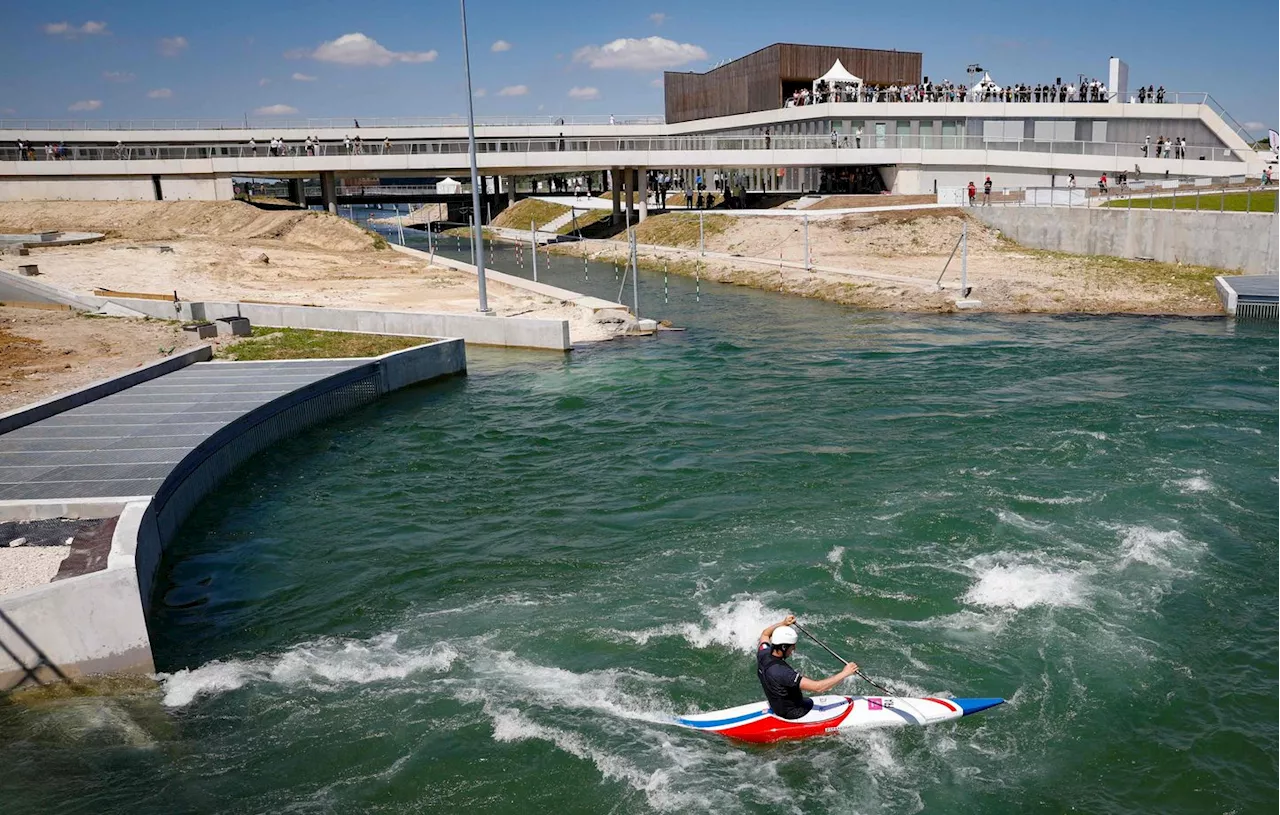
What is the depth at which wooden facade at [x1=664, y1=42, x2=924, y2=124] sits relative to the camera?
74.8m

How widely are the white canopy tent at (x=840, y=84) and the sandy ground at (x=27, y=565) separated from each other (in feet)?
191

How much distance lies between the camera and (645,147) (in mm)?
65438

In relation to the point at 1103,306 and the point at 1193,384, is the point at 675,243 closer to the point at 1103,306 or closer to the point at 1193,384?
the point at 1103,306

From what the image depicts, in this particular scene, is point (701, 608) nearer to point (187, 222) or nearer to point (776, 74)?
point (187, 222)

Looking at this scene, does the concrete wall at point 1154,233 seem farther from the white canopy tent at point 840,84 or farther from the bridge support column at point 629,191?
the bridge support column at point 629,191

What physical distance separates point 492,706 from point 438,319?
2132 centimetres

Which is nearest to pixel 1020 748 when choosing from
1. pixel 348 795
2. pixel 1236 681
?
pixel 1236 681

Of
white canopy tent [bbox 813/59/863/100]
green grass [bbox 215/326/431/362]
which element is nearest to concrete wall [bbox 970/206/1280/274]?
white canopy tent [bbox 813/59/863/100]

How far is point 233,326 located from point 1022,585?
939 inches

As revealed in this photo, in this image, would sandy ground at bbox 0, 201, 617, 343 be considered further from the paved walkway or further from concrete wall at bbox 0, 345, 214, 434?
the paved walkway

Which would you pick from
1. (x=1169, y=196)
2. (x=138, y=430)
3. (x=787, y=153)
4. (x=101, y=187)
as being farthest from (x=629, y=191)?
(x=138, y=430)

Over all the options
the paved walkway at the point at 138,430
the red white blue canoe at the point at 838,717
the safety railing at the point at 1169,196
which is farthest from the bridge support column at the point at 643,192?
the red white blue canoe at the point at 838,717

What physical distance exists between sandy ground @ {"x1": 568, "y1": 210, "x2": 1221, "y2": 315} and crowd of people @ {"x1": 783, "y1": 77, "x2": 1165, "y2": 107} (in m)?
12.5

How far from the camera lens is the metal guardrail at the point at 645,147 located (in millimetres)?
57500
